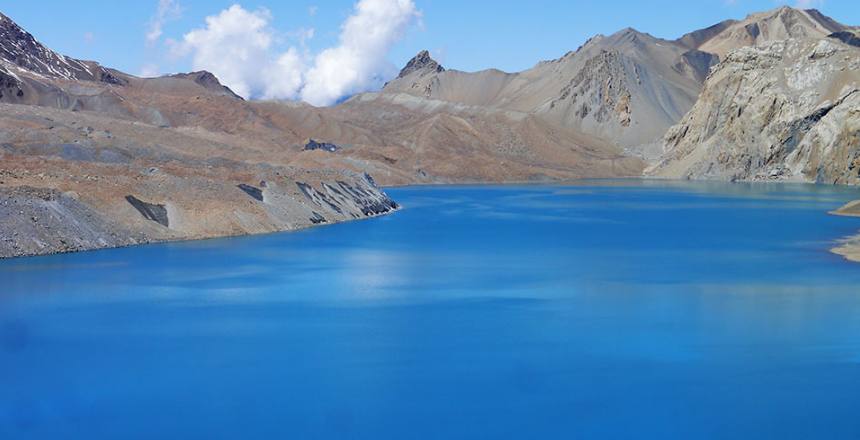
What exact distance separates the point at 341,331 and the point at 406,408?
7022mm

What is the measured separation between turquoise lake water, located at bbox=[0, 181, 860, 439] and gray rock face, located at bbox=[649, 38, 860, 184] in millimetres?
59426

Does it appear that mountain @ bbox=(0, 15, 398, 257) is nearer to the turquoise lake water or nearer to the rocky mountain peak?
the turquoise lake water

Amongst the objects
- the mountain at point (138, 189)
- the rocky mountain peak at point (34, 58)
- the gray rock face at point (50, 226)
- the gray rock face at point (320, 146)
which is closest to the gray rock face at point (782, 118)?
the gray rock face at point (320, 146)

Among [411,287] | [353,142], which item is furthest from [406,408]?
[353,142]

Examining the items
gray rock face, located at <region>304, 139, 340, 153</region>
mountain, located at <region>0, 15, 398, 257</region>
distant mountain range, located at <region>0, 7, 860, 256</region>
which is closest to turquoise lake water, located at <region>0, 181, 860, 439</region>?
mountain, located at <region>0, 15, 398, 257</region>

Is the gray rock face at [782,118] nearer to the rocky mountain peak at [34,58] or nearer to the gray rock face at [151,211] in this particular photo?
the gray rock face at [151,211]

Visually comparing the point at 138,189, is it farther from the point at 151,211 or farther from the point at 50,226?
the point at 50,226

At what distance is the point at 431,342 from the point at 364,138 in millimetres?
128406

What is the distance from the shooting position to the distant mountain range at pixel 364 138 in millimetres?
46750

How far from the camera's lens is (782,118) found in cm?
10688

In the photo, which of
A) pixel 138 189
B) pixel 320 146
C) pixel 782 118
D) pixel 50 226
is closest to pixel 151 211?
pixel 138 189

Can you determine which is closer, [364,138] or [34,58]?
[34,58]

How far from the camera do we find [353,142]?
149 m

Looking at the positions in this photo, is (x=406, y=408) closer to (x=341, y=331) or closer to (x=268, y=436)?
(x=268, y=436)
